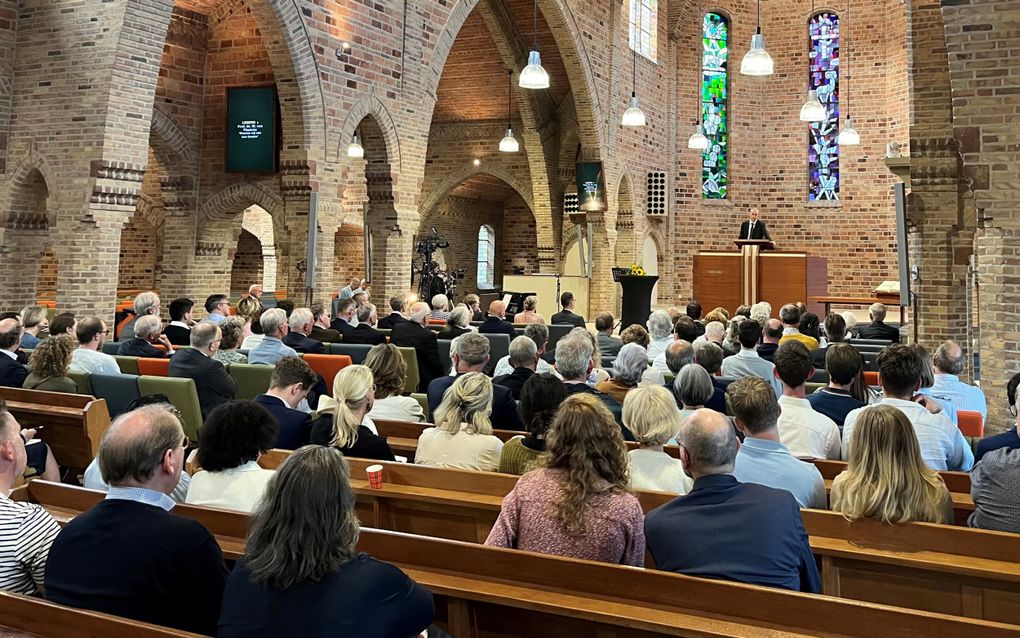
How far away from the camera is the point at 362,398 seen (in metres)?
3.85

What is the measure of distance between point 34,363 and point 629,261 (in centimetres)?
1690

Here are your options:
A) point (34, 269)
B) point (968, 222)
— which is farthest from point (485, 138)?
point (968, 222)

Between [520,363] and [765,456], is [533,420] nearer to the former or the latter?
[765,456]

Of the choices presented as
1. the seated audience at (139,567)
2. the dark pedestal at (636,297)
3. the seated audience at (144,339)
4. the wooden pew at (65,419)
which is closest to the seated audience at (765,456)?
the seated audience at (139,567)

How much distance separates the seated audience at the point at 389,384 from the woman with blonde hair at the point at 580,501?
200 centimetres

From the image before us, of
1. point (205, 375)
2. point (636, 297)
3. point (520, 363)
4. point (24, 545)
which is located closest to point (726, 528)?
point (24, 545)

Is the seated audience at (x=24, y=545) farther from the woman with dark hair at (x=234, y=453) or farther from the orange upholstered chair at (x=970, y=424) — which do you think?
the orange upholstered chair at (x=970, y=424)

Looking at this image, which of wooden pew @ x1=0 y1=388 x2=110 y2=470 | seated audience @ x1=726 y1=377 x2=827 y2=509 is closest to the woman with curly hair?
wooden pew @ x1=0 y1=388 x2=110 y2=470

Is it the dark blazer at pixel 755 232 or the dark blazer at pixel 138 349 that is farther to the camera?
the dark blazer at pixel 755 232

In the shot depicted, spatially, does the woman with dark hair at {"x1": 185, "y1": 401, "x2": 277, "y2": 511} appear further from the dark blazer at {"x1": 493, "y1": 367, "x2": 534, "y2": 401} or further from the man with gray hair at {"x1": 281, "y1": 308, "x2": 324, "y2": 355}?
the man with gray hair at {"x1": 281, "y1": 308, "x2": 324, "y2": 355}

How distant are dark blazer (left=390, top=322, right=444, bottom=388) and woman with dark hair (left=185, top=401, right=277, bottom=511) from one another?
4.92 metres

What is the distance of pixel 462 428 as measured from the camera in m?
3.81

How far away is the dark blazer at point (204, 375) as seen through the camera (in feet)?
18.5

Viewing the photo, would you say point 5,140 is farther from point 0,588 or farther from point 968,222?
point 968,222
